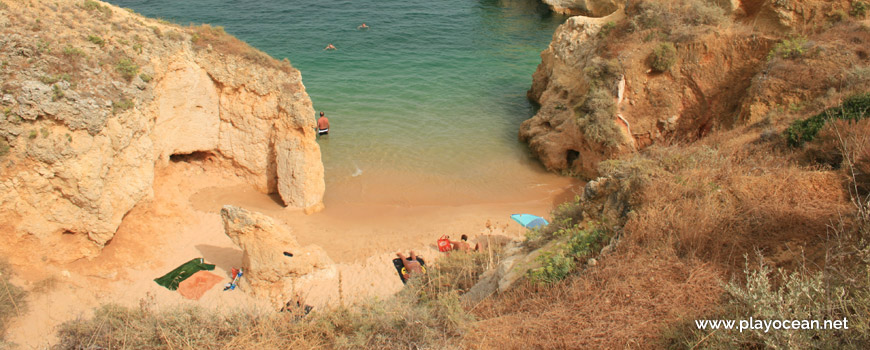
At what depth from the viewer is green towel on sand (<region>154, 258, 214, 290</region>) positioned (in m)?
10.3

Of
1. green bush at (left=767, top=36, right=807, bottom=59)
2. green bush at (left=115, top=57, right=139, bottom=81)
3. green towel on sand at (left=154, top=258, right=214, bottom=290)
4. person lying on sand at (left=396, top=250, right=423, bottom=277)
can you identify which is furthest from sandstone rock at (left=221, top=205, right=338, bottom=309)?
green bush at (left=767, top=36, right=807, bottom=59)

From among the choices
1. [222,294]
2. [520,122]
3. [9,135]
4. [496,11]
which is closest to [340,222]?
[222,294]

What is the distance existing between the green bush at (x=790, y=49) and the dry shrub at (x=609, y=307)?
38.0 feet

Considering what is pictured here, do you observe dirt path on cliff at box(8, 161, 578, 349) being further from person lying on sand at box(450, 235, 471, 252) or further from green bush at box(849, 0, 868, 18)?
green bush at box(849, 0, 868, 18)

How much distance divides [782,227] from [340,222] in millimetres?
10528

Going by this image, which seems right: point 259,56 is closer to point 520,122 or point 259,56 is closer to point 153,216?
point 153,216

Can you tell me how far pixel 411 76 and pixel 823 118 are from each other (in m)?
18.3

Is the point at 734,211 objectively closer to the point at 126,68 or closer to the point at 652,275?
the point at 652,275

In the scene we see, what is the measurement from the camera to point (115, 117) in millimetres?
10258

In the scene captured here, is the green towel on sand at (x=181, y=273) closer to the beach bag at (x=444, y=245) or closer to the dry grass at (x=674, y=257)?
the beach bag at (x=444, y=245)

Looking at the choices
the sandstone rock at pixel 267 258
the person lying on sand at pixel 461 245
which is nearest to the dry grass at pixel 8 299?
the sandstone rock at pixel 267 258

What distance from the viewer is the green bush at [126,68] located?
34.8ft

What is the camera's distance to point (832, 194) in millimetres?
6410

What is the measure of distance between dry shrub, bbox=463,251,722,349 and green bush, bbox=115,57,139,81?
9.55 metres
